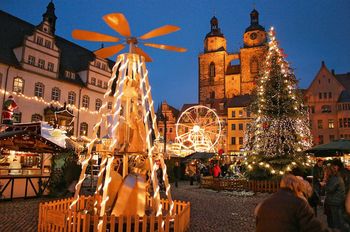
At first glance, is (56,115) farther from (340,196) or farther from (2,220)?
(340,196)

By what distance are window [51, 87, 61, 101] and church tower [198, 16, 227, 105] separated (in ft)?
143

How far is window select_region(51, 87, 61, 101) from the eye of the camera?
3238 cm

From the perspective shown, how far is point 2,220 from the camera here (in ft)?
30.3

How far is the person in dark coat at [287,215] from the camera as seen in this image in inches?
132

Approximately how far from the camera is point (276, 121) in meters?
19.5

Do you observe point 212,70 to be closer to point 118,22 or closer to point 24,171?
point 24,171

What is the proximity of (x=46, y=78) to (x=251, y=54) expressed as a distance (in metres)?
52.6

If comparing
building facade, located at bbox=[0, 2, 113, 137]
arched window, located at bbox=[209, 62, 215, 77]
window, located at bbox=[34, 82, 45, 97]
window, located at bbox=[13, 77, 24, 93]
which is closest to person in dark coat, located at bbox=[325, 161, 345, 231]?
building facade, located at bbox=[0, 2, 113, 137]

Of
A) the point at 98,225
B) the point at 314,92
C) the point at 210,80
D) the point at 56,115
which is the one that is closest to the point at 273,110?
the point at 98,225

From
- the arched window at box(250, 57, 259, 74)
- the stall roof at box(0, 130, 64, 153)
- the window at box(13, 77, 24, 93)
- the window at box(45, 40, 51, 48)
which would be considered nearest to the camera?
the stall roof at box(0, 130, 64, 153)

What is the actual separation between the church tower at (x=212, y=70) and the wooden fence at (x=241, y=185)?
52.1 m

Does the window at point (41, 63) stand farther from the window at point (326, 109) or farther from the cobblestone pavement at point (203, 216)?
the window at point (326, 109)

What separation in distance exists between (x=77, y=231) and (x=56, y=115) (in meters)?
26.3

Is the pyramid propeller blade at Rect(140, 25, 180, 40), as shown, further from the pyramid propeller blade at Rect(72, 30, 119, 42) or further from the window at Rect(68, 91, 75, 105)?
the window at Rect(68, 91, 75, 105)
